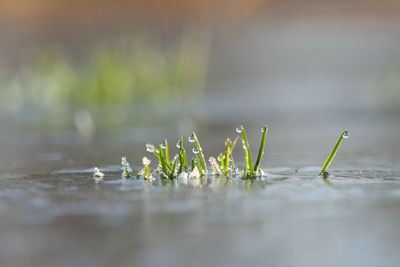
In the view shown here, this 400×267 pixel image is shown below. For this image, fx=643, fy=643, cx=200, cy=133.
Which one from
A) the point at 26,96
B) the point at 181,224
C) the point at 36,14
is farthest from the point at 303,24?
the point at 181,224

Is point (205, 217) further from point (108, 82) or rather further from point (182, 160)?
point (108, 82)

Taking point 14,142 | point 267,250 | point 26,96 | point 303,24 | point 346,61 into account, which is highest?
point 303,24

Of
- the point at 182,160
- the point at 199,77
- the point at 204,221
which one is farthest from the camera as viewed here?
the point at 199,77

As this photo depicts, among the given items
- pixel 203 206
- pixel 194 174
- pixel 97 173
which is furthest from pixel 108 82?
pixel 203 206

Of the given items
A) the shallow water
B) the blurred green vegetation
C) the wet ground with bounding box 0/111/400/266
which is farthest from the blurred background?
the shallow water

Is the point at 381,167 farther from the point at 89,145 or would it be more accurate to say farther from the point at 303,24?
the point at 303,24

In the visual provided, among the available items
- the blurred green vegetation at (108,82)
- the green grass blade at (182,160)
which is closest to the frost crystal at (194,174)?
the green grass blade at (182,160)
